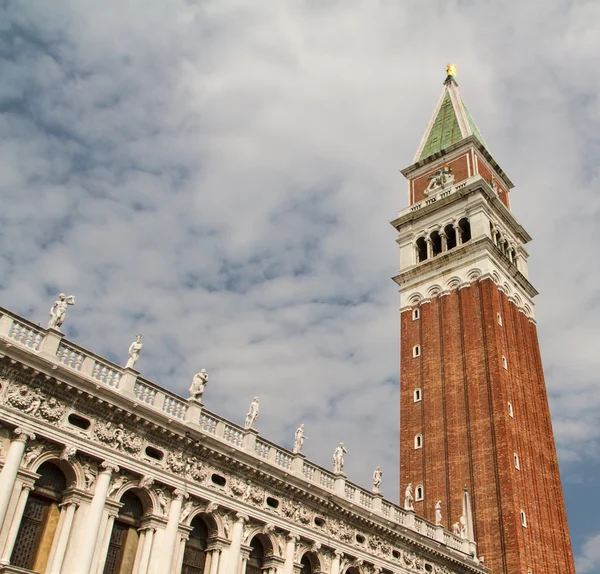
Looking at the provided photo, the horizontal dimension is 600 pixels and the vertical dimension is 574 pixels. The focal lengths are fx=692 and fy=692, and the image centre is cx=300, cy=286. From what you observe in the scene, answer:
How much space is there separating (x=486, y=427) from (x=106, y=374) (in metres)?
31.1

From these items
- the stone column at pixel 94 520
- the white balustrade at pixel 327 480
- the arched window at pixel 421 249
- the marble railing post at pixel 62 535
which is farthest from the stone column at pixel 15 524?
the arched window at pixel 421 249

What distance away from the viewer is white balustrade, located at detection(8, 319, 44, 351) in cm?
2172

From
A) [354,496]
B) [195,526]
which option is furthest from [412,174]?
[195,526]

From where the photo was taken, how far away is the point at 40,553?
20641 millimetres

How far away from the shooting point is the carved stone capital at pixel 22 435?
20484 millimetres

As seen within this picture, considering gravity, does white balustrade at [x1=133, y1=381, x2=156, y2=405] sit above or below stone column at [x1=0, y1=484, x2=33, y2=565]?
above

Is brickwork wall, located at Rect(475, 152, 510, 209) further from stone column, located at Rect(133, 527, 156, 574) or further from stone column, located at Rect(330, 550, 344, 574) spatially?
stone column, located at Rect(133, 527, 156, 574)

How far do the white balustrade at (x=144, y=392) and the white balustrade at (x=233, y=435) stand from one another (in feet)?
11.6

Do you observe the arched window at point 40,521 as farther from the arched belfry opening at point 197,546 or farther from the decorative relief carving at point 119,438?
the arched belfry opening at point 197,546

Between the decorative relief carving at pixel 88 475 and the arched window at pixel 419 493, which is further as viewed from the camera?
the arched window at pixel 419 493

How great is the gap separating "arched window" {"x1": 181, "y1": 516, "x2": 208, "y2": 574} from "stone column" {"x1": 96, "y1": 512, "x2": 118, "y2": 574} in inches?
136

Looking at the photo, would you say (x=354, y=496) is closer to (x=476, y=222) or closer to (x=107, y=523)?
(x=107, y=523)

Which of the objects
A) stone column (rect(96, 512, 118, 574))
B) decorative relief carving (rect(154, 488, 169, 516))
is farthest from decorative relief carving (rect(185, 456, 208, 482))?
stone column (rect(96, 512, 118, 574))

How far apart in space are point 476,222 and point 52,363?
4148 cm
